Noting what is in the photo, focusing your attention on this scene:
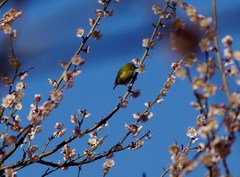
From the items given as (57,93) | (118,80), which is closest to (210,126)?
(57,93)

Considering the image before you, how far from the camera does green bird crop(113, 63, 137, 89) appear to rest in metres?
6.41

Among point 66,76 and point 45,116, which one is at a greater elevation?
point 66,76

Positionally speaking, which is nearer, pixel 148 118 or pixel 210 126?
pixel 210 126

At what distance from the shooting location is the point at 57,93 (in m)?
4.76

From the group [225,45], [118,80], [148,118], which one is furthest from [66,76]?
[225,45]

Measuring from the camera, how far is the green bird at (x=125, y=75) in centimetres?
641

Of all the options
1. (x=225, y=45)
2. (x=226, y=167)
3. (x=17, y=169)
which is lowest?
(x=226, y=167)

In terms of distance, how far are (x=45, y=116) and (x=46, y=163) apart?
53cm

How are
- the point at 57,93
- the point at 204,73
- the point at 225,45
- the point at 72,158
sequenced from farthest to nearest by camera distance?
the point at 72,158 → the point at 57,93 → the point at 225,45 → the point at 204,73

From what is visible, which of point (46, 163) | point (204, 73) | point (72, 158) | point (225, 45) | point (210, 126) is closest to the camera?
point (210, 126)

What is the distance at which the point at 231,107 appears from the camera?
2775mm

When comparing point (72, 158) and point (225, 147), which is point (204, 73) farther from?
point (72, 158)

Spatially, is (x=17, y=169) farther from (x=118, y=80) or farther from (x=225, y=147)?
(x=225, y=147)

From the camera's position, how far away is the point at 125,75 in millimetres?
6531
